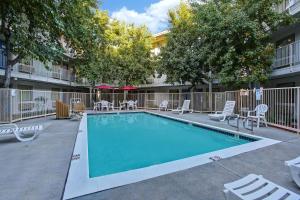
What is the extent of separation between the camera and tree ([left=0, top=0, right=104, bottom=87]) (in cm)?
853

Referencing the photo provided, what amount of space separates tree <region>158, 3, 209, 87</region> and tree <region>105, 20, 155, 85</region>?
4.25m

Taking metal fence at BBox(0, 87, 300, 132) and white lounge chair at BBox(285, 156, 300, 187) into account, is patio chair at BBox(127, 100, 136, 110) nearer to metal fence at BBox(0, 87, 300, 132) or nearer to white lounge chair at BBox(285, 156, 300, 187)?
metal fence at BBox(0, 87, 300, 132)

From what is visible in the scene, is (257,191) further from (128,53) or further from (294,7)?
(128,53)

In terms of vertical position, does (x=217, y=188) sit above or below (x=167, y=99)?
below

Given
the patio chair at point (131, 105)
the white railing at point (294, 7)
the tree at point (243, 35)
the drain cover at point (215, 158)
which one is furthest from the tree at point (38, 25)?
the white railing at point (294, 7)

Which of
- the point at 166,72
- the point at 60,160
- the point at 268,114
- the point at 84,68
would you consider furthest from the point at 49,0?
the point at 84,68

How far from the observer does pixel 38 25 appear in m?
11.3

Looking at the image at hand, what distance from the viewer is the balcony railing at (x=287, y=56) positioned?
36.1ft

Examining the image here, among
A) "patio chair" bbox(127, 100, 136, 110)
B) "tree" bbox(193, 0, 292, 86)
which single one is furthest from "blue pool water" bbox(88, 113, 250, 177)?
"patio chair" bbox(127, 100, 136, 110)

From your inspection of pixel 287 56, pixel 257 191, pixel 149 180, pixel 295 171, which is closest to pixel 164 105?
pixel 287 56

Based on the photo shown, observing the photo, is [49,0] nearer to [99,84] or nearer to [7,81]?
[7,81]

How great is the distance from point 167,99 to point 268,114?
11.8 metres

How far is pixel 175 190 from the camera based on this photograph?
3.38 metres

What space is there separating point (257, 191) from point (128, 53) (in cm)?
2218
